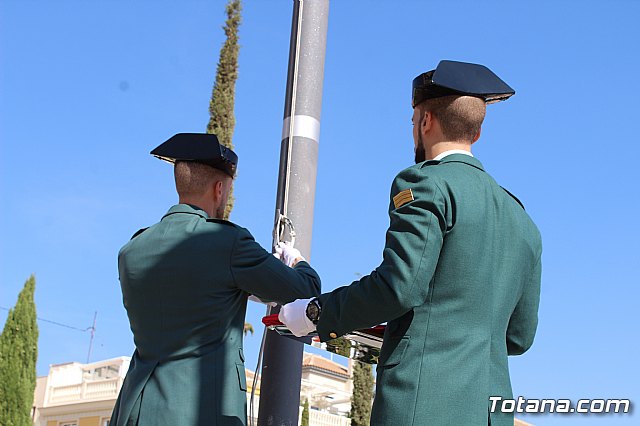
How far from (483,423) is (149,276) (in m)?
1.61

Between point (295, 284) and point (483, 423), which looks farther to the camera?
point (295, 284)

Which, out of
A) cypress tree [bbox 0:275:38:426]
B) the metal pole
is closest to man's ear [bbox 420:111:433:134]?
the metal pole

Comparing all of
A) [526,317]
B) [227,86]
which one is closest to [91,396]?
[227,86]

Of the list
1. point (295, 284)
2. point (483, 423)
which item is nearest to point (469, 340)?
point (483, 423)

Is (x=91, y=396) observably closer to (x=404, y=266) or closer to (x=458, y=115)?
(x=458, y=115)

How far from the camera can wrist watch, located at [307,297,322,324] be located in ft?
9.80

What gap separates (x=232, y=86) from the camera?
1934 centimetres

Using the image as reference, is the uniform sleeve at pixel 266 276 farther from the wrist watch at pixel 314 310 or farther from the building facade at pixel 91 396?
the building facade at pixel 91 396

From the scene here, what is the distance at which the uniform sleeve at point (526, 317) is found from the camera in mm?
2992

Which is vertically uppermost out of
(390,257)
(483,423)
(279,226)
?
(279,226)

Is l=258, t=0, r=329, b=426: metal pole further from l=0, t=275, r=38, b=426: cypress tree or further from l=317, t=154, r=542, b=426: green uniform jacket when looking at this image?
l=0, t=275, r=38, b=426: cypress tree

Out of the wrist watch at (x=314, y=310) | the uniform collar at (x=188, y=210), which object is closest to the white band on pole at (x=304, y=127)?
the uniform collar at (x=188, y=210)

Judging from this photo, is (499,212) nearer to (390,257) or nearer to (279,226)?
(390,257)

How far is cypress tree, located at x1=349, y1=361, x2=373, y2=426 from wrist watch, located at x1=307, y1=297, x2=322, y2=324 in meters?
27.1
